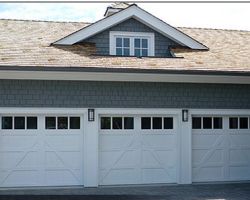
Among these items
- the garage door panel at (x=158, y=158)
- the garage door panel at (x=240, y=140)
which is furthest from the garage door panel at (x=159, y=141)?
the garage door panel at (x=240, y=140)

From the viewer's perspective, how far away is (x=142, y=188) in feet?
41.5

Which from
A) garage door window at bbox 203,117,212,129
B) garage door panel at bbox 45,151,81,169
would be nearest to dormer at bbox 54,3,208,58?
garage door window at bbox 203,117,212,129

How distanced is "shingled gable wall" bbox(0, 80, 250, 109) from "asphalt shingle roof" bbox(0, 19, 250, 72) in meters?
0.63

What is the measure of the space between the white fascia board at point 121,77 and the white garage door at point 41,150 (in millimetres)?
1117

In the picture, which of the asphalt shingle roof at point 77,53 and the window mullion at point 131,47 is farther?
the window mullion at point 131,47

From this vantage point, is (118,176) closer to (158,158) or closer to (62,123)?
(158,158)

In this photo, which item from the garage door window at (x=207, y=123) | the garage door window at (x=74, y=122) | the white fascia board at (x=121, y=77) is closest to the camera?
the white fascia board at (x=121, y=77)

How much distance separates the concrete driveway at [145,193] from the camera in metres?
11.2

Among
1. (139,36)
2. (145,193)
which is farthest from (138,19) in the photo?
(145,193)

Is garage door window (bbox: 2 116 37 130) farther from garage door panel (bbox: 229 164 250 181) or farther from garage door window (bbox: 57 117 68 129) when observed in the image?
garage door panel (bbox: 229 164 250 181)


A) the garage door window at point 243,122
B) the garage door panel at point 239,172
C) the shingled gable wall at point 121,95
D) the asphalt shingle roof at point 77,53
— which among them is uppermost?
the asphalt shingle roof at point 77,53

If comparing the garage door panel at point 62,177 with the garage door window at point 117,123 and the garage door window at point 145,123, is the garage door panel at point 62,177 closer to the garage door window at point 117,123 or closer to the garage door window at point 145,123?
the garage door window at point 117,123

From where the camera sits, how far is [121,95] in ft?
42.2

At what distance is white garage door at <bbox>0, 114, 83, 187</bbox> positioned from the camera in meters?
12.4
